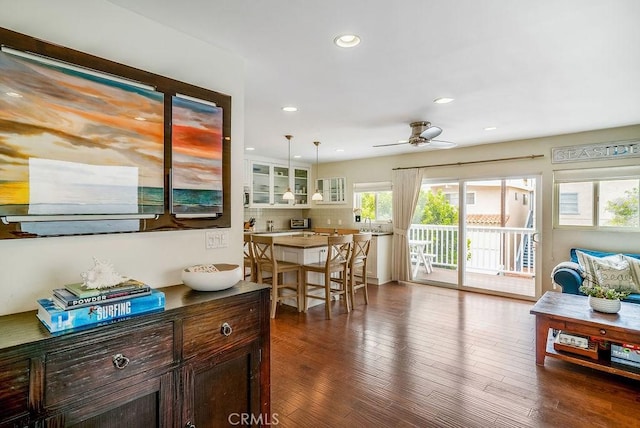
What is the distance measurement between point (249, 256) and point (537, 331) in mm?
3366

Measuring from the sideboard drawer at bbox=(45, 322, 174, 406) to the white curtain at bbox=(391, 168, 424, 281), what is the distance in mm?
5178

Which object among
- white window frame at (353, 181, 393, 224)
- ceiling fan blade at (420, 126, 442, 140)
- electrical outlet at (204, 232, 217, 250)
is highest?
ceiling fan blade at (420, 126, 442, 140)

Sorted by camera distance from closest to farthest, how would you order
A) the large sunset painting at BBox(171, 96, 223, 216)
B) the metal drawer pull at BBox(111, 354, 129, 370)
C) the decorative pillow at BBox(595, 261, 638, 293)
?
the metal drawer pull at BBox(111, 354, 129, 370)
the large sunset painting at BBox(171, 96, 223, 216)
the decorative pillow at BBox(595, 261, 638, 293)

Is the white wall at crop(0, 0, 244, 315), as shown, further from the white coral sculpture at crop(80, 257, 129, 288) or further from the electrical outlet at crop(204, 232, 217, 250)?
the white coral sculpture at crop(80, 257, 129, 288)

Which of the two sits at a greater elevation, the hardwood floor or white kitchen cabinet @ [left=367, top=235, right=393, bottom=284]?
white kitchen cabinet @ [left=367, top=235, right=393, bottom=284]

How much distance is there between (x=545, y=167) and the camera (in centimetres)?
480

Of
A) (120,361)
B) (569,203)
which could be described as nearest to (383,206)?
(569,203)

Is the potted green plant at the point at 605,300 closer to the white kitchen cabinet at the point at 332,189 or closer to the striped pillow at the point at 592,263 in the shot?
the striped pillow at the point at 592,263

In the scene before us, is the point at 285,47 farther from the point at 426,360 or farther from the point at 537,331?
the point at 537,331

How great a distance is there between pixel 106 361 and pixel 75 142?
3.33 ft

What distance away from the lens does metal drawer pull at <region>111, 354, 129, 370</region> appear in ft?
4.36

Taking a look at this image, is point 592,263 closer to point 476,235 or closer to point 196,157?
point 476,235

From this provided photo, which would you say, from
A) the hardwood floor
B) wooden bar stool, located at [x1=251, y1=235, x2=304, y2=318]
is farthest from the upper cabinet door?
the hardwood floor

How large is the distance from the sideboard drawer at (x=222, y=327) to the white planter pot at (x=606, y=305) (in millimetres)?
2981
